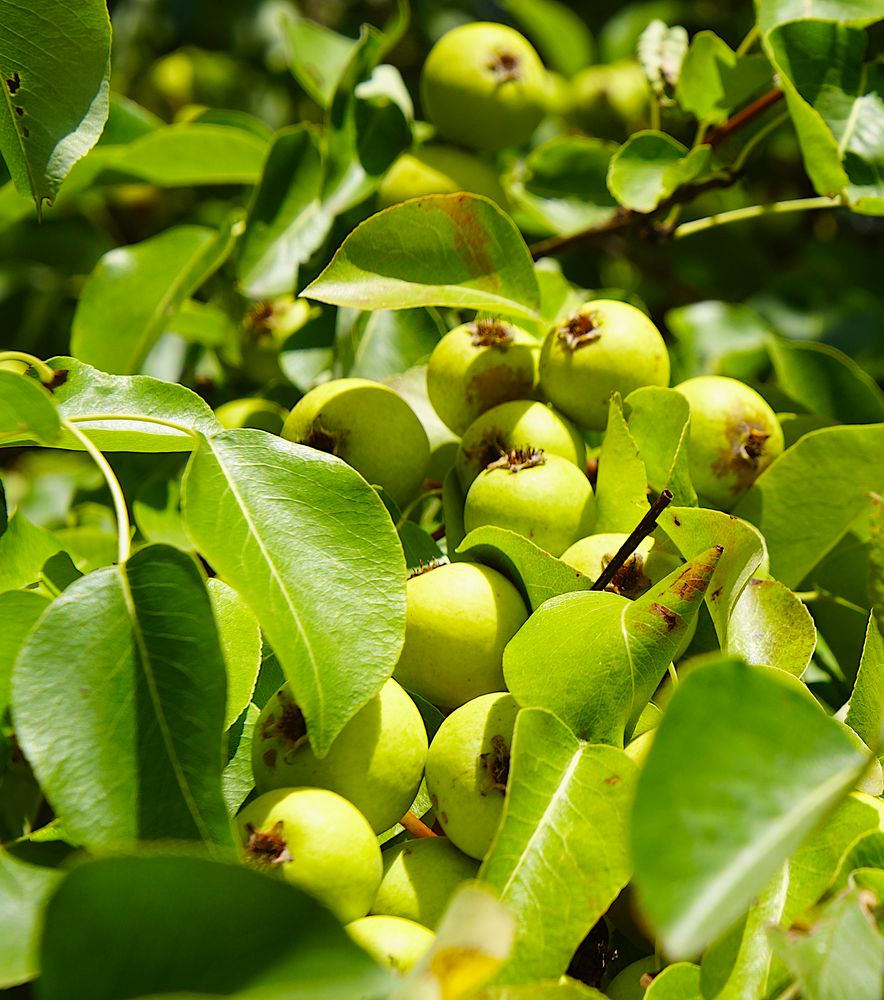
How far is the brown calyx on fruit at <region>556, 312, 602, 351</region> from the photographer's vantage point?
1.35 metres

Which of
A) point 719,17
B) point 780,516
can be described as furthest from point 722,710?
point 719,17

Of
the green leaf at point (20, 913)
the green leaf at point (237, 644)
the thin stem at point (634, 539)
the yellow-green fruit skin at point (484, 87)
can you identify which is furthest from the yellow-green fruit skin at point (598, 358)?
the green leaf at point (20, 913)

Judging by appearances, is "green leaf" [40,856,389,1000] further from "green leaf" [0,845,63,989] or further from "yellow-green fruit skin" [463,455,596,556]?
"yellow-green fruit skin" [463,455,596,556]

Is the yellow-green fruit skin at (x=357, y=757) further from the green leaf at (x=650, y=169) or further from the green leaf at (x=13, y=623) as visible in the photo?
the green leaf at (x=650, y=169)

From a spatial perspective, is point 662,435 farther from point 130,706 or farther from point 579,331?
point 130,706

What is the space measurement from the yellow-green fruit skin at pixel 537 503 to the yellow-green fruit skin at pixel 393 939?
18.6 inches

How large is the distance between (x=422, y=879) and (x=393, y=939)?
10 cm

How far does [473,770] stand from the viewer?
1006 millimetres

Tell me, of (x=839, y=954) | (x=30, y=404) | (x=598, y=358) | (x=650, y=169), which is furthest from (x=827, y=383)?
(x=30, y=404)

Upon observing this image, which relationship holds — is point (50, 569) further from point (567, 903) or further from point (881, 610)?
point (881, 610)

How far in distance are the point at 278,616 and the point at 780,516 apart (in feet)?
2.28

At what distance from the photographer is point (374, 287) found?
1.30 m

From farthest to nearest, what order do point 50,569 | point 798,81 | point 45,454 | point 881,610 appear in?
point 45,454 < point 798,81 < point 50,569 < point 881,610

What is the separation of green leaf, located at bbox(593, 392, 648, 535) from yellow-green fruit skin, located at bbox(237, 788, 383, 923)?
50 centimetres
